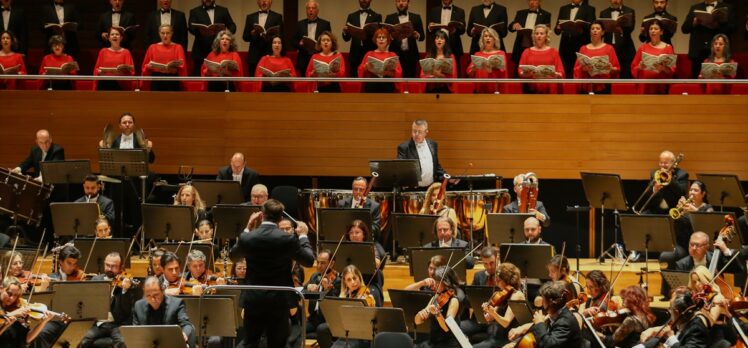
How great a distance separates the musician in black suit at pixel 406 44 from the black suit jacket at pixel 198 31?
178 cm

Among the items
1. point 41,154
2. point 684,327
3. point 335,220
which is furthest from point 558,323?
point 41,154

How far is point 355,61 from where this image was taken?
13.6 m

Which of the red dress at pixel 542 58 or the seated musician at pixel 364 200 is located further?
the red dress at pixel 542 58

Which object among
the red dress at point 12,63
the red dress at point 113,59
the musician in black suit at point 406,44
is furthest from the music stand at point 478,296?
the red dress at point 12,63

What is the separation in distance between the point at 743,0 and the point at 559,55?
140 inches

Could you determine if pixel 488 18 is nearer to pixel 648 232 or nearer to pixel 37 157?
pixel 648 232

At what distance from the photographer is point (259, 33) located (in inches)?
535

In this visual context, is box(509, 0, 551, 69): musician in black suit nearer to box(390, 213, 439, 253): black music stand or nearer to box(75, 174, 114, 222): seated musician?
box(390, 213, 439, 253): black music stand

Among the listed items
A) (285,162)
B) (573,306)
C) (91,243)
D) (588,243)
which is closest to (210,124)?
(285,162)

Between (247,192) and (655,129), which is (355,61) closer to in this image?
(247,192)

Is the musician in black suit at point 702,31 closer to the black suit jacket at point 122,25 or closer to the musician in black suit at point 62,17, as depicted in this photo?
the black suit jacket at point 122,25

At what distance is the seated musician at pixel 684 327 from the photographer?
346 inches

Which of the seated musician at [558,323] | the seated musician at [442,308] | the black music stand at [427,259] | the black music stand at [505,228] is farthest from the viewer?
the black music stand at [505,228]

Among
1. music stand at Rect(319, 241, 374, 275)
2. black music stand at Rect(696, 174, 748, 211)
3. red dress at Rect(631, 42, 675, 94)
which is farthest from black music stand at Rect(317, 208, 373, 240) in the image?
red dress at Rect(631, 42, 675, 94)
